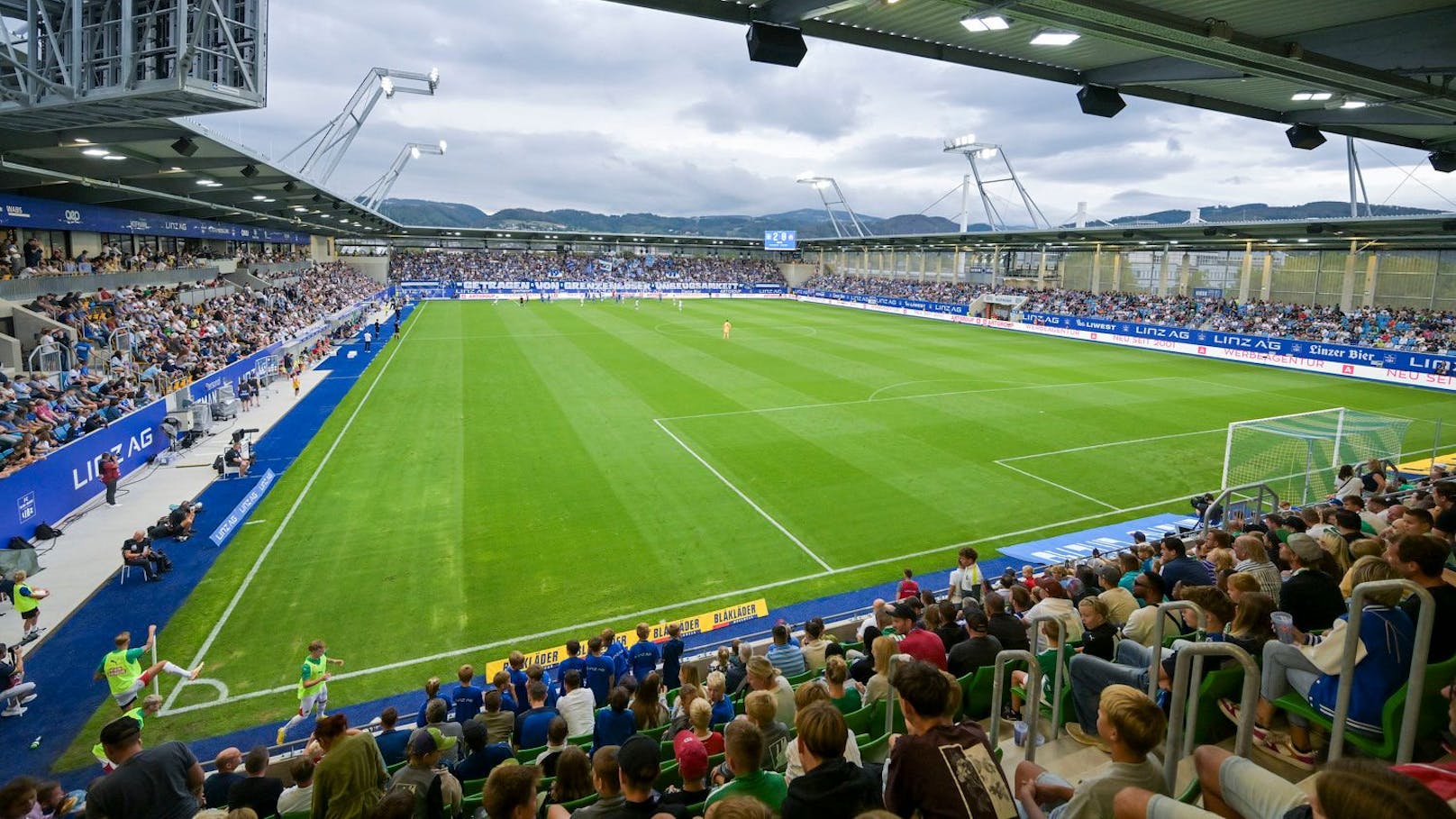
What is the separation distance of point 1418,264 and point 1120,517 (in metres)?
42.0

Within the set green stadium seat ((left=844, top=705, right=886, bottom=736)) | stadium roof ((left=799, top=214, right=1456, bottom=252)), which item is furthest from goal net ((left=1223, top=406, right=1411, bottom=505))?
green stadium seat ((left=844, top=705, right=886, bottom=736))

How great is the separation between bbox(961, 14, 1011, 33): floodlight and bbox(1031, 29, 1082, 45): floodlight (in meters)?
0.87

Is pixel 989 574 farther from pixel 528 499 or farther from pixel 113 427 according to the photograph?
pixel 113 427

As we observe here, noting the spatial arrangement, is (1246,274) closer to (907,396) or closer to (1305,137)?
(907,396)

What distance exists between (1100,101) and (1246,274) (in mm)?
51457

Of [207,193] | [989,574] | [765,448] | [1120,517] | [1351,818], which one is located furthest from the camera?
[207,193]

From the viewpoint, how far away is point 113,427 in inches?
662

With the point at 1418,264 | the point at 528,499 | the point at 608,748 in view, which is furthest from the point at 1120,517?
the point at 1418,264

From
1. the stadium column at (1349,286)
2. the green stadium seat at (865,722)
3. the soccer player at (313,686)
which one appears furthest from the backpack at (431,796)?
the stadium column at (1349,286)

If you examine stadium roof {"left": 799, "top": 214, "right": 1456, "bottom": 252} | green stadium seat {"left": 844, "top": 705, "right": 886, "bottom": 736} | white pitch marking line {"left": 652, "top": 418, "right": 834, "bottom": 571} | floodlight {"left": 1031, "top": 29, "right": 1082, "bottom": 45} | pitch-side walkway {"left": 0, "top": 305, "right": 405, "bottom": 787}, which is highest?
stadium roof {"left": 799, "top": 214, "right": 1456, "bottom": 252}

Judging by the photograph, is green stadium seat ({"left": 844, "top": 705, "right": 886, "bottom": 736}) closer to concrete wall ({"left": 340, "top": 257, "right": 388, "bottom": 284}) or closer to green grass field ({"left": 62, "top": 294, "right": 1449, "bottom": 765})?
green grass field ({"left": 62, "top": 294, "right": 1449, "bottom": 765})

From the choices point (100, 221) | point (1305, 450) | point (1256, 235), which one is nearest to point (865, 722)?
point (1305, 450)

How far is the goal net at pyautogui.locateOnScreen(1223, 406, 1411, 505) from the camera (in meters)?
16.1

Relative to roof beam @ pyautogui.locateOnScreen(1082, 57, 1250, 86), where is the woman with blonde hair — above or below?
below
